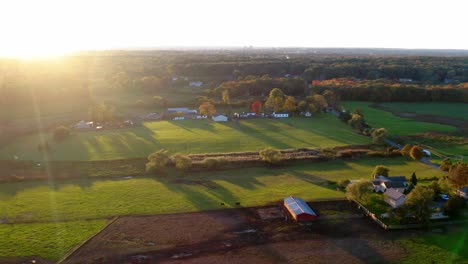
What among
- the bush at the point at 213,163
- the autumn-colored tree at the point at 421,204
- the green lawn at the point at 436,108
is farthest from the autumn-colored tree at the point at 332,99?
the autumn-colored tree at the point at 421,204

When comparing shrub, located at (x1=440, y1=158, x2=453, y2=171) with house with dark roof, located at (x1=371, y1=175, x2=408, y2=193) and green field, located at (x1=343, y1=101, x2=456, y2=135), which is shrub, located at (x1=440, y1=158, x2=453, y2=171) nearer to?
house with dark roof, located at (x1=371, y1=175, x2=408, y2=193)

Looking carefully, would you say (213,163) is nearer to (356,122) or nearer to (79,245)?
(79,245)

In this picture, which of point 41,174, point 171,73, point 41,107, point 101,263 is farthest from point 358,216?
point 171,73

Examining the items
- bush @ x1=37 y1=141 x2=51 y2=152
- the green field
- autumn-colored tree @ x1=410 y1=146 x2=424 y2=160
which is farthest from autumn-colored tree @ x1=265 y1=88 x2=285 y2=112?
bush @ x1=37 y1=141 x2=51 y2=152

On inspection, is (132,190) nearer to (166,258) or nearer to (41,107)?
(166,258)

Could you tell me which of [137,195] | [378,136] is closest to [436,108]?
[378,136]

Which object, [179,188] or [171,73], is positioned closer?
[179,188]
